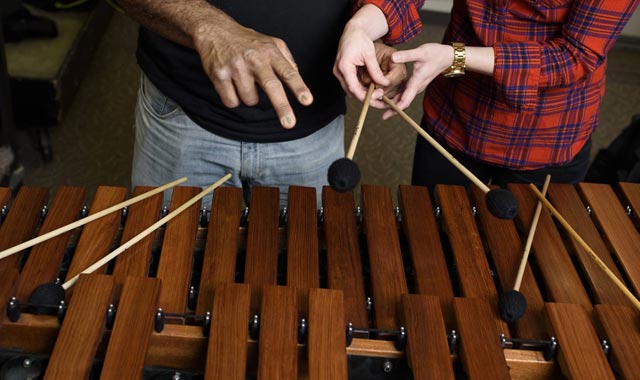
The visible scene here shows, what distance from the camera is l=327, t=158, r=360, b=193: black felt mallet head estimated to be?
1.05m

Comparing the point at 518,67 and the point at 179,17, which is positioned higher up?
the point at 179,17

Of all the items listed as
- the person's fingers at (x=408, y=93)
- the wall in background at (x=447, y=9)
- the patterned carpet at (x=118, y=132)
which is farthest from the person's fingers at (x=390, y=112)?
the wall in background at (x=447, y=9)

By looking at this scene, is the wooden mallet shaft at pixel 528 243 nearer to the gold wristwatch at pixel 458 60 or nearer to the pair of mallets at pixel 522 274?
the pair of mallets at pixel 522 274

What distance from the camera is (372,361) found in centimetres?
108

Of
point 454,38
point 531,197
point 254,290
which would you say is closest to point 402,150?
point 454,38

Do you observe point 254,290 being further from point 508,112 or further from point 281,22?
point 508,112

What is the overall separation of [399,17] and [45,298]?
2.46ft

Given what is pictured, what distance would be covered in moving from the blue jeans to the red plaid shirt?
251 millimetres

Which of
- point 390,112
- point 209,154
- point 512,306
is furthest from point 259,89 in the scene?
point 512,306

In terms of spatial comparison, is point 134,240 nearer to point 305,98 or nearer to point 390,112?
point 305,98

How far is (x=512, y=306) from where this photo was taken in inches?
42.7

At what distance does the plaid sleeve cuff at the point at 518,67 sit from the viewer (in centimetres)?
134

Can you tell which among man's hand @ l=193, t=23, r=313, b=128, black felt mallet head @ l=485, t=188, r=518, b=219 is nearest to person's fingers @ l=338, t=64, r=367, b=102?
man's hand @ l=193, t=23, r=313, b=128

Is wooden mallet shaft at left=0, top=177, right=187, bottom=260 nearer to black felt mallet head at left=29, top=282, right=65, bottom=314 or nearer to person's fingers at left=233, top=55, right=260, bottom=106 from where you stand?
black felt mallet head at left=29, top=282, right=65, bottom=314
